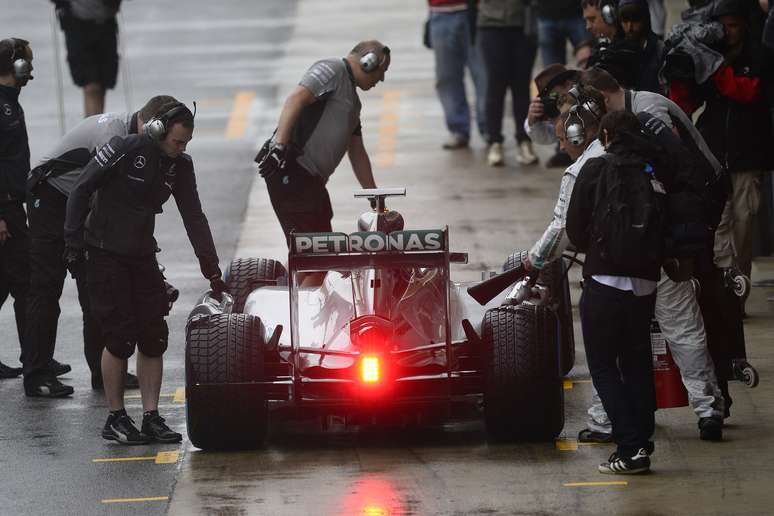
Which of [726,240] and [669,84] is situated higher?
[669,84]

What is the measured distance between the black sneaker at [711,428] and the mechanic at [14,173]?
4.33 m

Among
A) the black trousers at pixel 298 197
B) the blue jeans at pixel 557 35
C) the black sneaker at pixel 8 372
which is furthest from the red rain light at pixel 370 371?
the blue jeans at pixel 557 35

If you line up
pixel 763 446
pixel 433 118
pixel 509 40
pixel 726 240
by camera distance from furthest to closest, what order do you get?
pixel 433 118 < pixel 509 40 < pixel 726 240 < pixel 763 446

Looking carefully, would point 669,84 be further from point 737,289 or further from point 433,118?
point 433,118

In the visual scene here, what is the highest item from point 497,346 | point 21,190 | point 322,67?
point 322,67

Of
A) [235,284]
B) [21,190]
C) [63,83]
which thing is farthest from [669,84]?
[63,83]

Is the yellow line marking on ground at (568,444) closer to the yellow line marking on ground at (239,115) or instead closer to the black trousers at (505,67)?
the black trousers at (505,67)

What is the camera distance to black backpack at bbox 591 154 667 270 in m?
7.88

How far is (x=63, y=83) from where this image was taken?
21.9 metres

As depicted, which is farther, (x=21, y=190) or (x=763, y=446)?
(x=21, y=190)

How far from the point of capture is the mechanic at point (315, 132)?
1079 cm

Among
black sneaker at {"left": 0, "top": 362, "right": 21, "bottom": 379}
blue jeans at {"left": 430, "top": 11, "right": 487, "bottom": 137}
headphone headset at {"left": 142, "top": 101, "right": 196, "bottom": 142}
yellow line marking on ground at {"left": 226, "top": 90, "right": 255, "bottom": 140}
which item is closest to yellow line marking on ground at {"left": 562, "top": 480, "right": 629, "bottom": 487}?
headphone headset at {"left": 142, "top": 101, "right": 196, "bottom": 142}

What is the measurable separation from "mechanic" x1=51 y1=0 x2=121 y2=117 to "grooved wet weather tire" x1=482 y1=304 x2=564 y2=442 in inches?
383

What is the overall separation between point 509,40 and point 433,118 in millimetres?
2809
